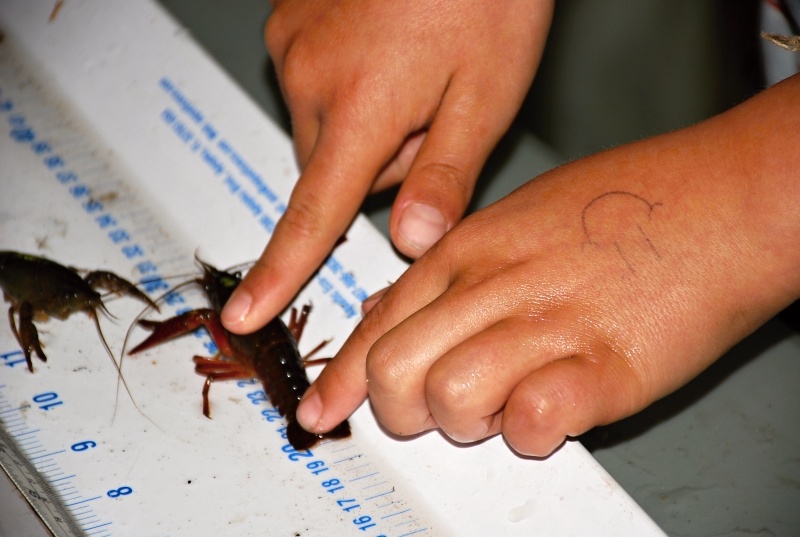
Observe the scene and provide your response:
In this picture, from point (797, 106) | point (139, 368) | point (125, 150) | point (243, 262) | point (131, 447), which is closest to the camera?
point (797, 106)

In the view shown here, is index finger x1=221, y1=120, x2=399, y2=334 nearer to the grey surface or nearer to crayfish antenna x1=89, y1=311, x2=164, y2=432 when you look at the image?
crayfish antenna x1=89, y1=311, x2=164, y2=432

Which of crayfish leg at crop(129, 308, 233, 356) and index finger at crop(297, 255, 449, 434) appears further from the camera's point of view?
crayfish leg at crop(129, 308, 233, 356)

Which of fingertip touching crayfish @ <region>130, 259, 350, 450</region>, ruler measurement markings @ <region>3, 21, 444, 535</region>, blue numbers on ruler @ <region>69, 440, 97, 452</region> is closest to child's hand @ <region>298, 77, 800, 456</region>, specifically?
fingertip touching crayfish @ <region>130, 259, 350, 450</region>

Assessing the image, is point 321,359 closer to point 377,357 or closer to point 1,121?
point 377,357

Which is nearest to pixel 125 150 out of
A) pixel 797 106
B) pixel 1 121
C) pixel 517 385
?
pixel 1 121

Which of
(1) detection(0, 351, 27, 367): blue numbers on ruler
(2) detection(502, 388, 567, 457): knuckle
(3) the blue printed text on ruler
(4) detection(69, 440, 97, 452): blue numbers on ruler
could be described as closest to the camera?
(2) detection(502, 388, 567, 457): knuckle

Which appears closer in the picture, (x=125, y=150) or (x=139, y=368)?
(x=139, y=368)

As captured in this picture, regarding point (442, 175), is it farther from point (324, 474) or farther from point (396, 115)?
point (324, 474)
